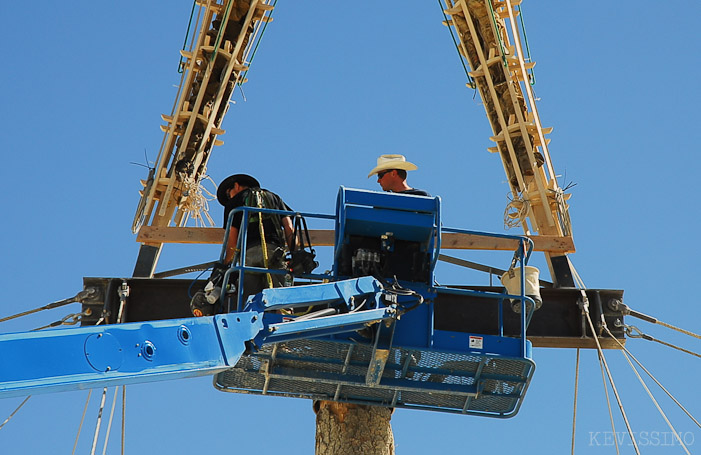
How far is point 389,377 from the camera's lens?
10570 mm

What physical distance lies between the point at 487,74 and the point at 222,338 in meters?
8.34

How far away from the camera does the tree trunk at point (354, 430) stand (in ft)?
38.8

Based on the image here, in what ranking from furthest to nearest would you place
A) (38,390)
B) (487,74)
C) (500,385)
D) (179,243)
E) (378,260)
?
(487,74)
(179,243)
(500,385)
(378,260)
(38,390)

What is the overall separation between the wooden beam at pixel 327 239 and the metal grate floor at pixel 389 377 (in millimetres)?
2326

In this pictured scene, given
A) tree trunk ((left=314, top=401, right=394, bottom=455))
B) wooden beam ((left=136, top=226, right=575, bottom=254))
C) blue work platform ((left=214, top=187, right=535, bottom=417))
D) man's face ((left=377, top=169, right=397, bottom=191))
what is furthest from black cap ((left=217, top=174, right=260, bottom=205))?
tree trunk ((left=314, top=401, right=394, bottom=455))

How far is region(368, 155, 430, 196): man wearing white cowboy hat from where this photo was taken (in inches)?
434

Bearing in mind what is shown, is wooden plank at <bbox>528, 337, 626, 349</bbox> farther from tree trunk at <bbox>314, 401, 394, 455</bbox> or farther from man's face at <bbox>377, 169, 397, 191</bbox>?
man's face at <bbox>377, 169, 397, 191</bbox>

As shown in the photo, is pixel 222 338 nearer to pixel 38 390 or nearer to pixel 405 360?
pixel 38 390

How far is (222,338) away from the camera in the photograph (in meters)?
6.99

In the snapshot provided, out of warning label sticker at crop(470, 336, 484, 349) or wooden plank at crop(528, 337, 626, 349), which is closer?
warning label sticker at crop(470, 336, 484, 349)

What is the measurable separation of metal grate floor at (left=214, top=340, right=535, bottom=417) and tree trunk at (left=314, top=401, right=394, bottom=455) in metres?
0.69

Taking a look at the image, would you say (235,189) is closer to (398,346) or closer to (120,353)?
(398,346)

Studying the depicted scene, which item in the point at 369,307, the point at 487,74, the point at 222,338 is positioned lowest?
the point at 222,338

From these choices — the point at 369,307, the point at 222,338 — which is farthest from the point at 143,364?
the point at 369,307
